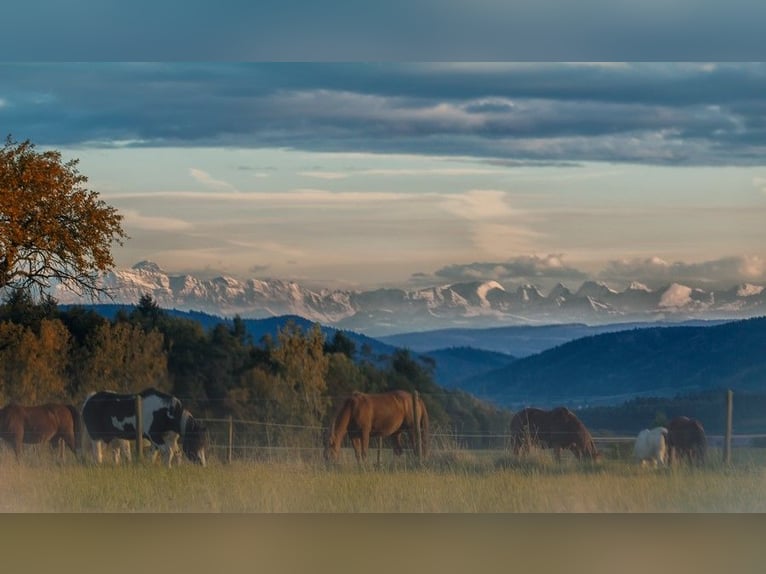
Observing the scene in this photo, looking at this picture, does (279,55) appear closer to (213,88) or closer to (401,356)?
(213,88)

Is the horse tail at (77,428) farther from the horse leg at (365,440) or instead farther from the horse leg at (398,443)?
the horse leg at (398,443)

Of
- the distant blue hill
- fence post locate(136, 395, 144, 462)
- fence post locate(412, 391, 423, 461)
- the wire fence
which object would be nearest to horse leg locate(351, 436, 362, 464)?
the wire fence

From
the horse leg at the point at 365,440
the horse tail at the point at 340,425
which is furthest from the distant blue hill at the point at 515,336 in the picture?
the horse leg at the point at 365,440

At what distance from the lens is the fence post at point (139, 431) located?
10.8m

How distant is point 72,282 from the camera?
10773 millimetres

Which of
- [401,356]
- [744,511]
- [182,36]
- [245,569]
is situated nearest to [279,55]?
[182,36]

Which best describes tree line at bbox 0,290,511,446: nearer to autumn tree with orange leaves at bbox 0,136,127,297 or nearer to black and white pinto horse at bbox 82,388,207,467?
black and white pinto horse at bbox 82,388,207,467

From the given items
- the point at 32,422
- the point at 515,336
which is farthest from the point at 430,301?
the point at 32,422

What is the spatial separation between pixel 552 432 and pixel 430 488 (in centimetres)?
96

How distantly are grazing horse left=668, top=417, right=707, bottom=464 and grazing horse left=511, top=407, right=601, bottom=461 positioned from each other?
58 centimetres

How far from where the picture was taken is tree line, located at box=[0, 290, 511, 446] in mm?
10641

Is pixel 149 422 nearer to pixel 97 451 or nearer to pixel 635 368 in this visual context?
pixel 97 451

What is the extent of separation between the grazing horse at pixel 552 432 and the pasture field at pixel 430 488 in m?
0.11

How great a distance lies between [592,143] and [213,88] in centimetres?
279
